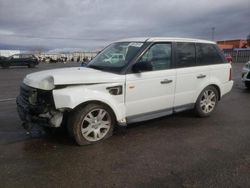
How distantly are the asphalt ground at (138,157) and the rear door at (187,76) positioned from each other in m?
0.50

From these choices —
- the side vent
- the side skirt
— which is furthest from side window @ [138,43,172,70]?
the side skirt

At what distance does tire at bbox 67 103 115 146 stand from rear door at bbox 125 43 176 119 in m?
0.43

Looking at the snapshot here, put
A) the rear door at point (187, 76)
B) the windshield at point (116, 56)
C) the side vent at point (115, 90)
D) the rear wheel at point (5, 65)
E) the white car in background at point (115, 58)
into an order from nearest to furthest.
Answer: the side vent at point (115, 90)
the windshield at point (116, 56)
the white car in background at point (115, 58)
the rear door at point (187, 76)
the rear wheel at point (5, 65)

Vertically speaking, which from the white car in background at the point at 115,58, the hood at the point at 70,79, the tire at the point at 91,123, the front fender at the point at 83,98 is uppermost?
the white car in background at the point at 115,58

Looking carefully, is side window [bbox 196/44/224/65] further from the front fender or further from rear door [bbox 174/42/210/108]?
the front fender

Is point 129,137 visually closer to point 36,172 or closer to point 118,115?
point 118,115

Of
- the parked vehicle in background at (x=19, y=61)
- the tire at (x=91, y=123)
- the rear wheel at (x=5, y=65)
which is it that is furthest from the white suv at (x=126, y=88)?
the parked vehicle in background at (x=19, y=61)

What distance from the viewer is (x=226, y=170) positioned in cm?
341

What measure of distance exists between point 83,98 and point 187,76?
236cm

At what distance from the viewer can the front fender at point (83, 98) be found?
385 cm

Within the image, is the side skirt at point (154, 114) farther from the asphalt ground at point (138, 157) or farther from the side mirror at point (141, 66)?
the side mirror at point (141, 66)

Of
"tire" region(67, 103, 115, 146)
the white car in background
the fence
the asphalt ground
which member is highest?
the fence

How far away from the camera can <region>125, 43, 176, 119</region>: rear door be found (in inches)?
179

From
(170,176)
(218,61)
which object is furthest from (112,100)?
(218,61)
